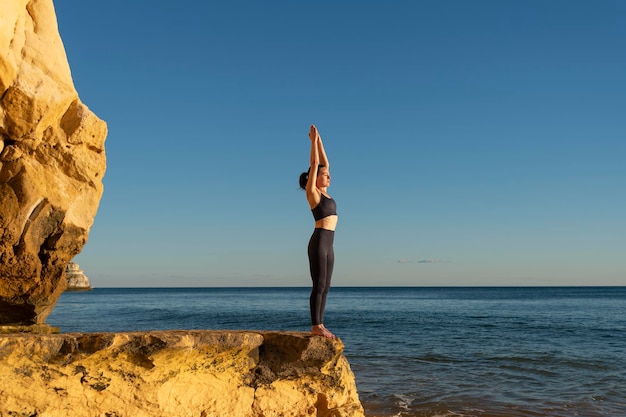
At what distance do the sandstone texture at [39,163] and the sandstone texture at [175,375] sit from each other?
366cm

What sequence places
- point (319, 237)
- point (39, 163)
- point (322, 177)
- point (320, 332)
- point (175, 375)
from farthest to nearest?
point (39, 163) < point (322, 177) < point (319, 237) < point (320, 332) < point (175, 375)

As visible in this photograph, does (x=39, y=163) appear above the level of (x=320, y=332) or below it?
above

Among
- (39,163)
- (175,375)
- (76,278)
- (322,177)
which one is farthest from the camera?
(76,278)

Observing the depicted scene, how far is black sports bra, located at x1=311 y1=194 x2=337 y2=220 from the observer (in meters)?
6.63

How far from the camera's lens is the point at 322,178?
6.81m

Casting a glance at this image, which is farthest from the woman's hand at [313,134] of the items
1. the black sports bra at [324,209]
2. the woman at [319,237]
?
the black sports bra at [324,209]

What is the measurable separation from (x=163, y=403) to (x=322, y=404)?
6.19ft

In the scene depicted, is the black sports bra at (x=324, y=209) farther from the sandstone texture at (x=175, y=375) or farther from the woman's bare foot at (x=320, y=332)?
the sandstone texture at (x=175, y=375)

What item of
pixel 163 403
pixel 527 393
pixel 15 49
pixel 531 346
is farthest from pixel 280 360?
pixel 531 346

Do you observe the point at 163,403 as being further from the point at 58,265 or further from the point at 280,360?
the point at 58,265

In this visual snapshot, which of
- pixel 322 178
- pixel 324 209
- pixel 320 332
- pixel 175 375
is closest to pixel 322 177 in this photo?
pixel 322 178

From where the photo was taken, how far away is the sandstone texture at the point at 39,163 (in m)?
8.12

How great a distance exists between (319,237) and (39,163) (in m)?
4.98

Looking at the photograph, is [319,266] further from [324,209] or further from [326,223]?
[324,209]
